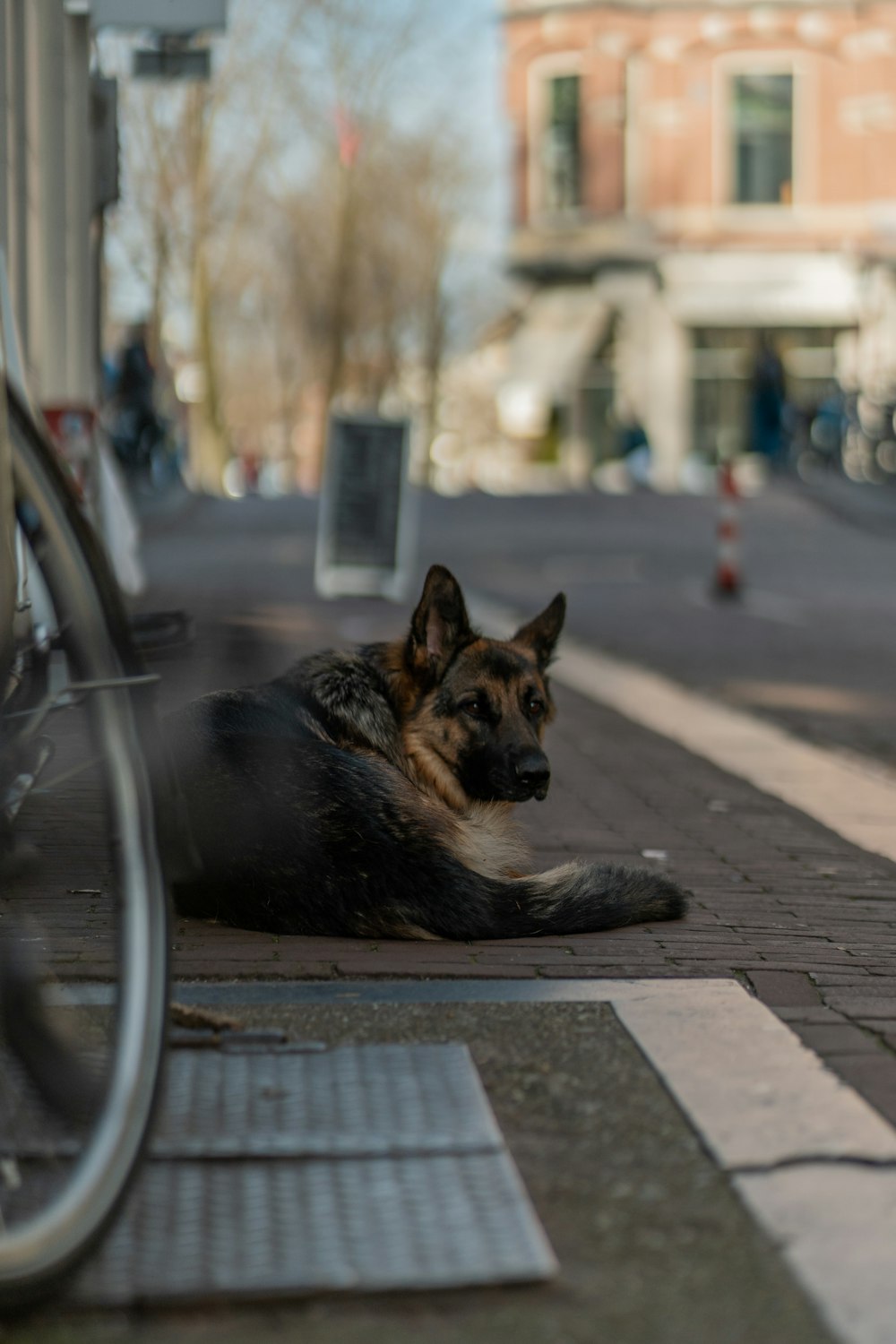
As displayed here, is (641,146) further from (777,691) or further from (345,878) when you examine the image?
(345,878)

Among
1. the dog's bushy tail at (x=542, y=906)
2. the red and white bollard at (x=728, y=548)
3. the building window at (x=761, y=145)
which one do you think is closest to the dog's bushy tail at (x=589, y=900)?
the dog's bushy tail at (x=542, y=906)

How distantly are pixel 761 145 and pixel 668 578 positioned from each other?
26110mm

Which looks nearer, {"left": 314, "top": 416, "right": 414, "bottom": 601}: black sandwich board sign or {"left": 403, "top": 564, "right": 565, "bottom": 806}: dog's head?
{"left": 403, "top": 564, "right": 565, "bottom": 806}: dog's head

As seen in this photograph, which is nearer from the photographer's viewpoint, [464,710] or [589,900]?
[589,900]

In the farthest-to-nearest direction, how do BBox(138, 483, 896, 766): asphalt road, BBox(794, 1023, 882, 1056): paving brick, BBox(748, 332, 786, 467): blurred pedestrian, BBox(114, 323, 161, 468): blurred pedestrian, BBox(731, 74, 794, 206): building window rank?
BBox(731, 74, 794, 206): building window, BBox(748, 332, 786, 467): blurred pedestrian, BBox(114, 323, 161, 468): blurred pedestrian, BBox(138, 483, 896, 766): asphalt road, BBox(794, 1023, 882, 1056): paving brick

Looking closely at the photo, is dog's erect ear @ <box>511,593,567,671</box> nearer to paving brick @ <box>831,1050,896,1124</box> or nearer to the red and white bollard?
paving brick @ <box>831,1050,896,1124</box>

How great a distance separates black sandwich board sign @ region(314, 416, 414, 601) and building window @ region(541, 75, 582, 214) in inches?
1171

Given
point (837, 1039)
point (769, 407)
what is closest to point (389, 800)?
point (837, 1039)

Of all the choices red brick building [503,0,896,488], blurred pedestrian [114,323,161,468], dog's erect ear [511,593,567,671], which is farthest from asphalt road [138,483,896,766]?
red brick building [503,0,896,488]

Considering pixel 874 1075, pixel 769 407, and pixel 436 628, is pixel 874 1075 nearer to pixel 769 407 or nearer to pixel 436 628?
pixel 436 628

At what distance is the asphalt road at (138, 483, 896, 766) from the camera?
11.3 meters

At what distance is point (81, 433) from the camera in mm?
10203

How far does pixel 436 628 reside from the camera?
505cm

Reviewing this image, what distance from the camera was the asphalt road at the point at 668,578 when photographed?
1126 cm
